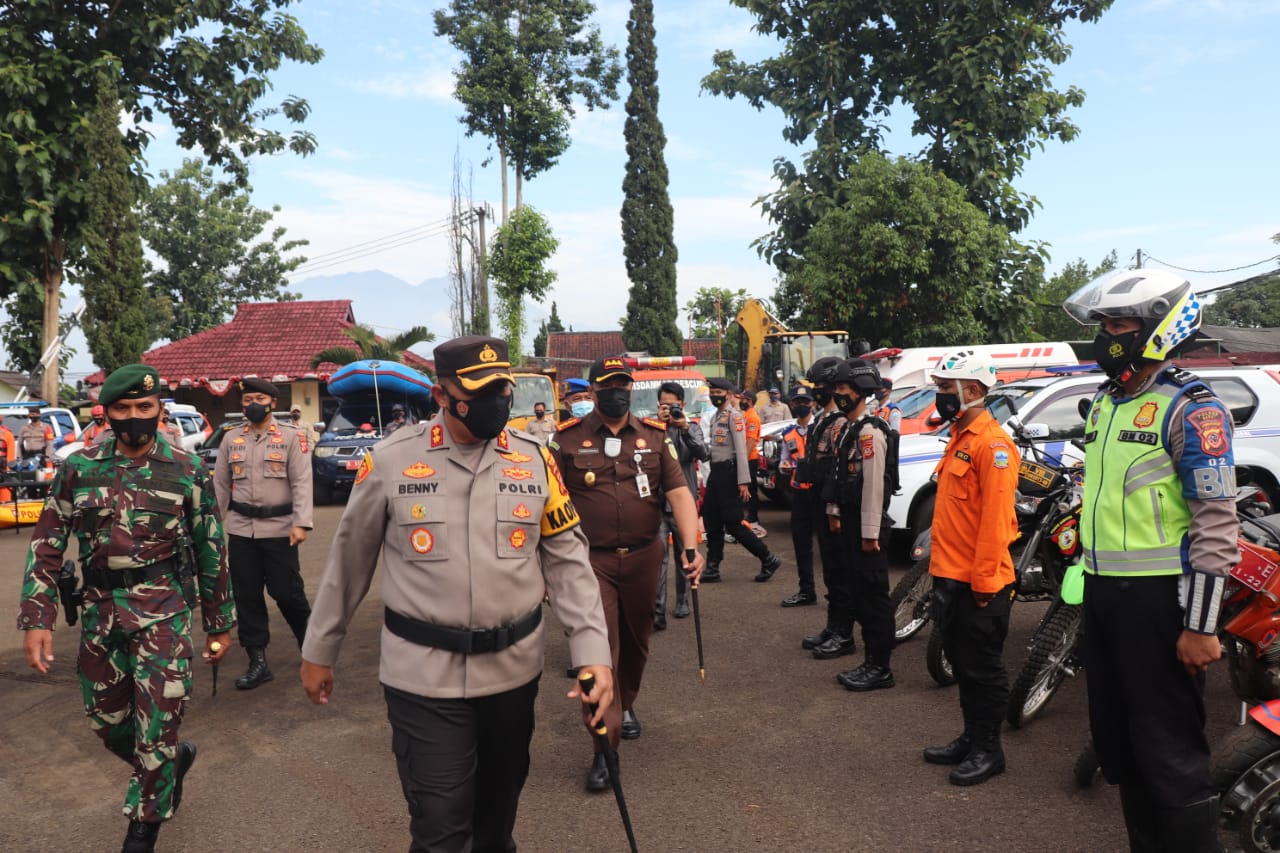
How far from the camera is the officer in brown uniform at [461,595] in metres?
2.84

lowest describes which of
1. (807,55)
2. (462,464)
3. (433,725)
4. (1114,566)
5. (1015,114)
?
(433,725)

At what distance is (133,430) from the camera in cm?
402

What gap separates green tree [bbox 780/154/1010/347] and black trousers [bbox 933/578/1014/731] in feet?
58.4

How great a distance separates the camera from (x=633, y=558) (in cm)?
485

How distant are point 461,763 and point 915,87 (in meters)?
25.4

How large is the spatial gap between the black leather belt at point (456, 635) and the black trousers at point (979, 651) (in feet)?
8.23

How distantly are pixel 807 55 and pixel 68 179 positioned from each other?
60.6 ft

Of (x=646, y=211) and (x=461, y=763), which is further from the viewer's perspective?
(x=646, y=211)

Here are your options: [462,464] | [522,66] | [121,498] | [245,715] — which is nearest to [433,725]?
[462,464]

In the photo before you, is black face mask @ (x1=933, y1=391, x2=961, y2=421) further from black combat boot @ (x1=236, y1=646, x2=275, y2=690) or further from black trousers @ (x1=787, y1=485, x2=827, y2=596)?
black combat boot @ (x1=236, y1=646, x2=275, y2=690)

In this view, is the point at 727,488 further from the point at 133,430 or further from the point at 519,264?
the point at 519,264

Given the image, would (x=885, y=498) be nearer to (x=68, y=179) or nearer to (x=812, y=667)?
(x=812, y=667)

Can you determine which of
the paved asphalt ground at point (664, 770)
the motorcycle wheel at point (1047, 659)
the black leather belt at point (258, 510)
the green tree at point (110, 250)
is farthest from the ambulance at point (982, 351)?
the green tree at point (110, 250)

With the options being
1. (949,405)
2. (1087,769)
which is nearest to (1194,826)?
(1087,769)
